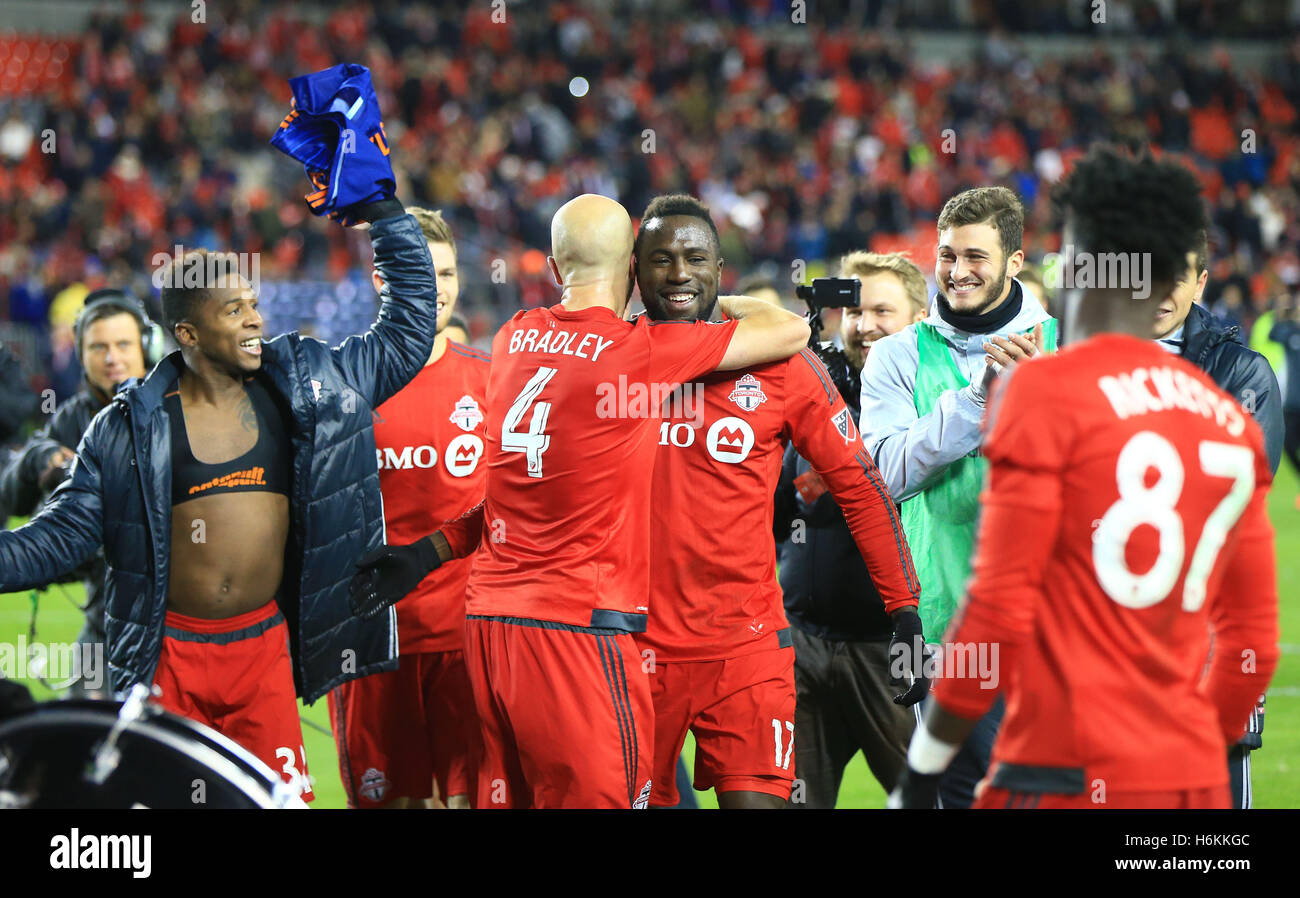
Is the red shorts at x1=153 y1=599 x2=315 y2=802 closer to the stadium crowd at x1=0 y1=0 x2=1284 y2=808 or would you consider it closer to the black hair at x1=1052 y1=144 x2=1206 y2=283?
the stadium crowd at x1=0 y1=0 x2=1284 y2=808

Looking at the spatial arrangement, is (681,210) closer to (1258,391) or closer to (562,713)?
(562,713)

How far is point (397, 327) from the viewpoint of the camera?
4.60 meters

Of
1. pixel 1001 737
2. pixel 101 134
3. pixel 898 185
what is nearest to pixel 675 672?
pixel 1001 737

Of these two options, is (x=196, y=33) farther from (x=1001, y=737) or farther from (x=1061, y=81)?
(x=1001, y=737)

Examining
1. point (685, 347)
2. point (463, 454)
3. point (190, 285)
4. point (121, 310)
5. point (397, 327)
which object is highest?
point (121, 310)

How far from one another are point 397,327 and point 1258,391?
109 inches

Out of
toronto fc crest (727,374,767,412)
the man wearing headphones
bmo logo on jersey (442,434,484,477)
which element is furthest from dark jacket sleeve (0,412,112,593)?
the man wearing headphones

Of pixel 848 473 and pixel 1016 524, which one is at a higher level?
pixel 848 473

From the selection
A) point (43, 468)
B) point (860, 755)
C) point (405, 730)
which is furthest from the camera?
point (860, 755)

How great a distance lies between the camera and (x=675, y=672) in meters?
4.36

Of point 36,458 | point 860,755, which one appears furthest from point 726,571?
point 860,755
